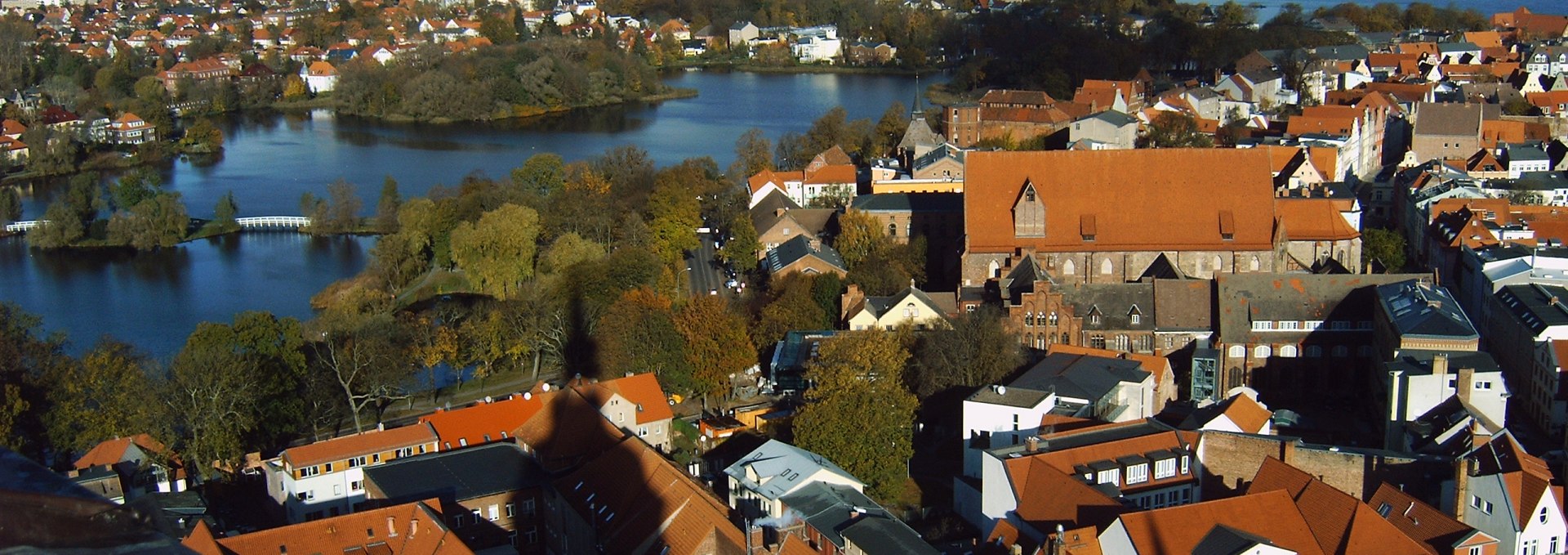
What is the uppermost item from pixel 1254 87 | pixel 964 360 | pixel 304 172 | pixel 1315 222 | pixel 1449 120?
pixel 1254 87

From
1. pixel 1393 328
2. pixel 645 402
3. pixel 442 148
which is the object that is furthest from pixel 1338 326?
pixel 442 148

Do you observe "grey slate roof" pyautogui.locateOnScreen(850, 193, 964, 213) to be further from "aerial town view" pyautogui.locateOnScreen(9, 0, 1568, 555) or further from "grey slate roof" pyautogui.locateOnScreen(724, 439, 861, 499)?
"grey slate roof" pyautogui.locateOnScreen(724, 439, 861, 499)

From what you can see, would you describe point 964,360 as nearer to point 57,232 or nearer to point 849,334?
point 849,334

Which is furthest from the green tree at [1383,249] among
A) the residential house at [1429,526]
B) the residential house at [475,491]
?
the residential house at [475,491]

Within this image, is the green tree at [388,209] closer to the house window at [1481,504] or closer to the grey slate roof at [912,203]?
the grey slate roof at [912,203]

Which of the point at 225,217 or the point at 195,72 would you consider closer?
the point at 225,217

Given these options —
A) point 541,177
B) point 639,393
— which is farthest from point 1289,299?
point 541,177
